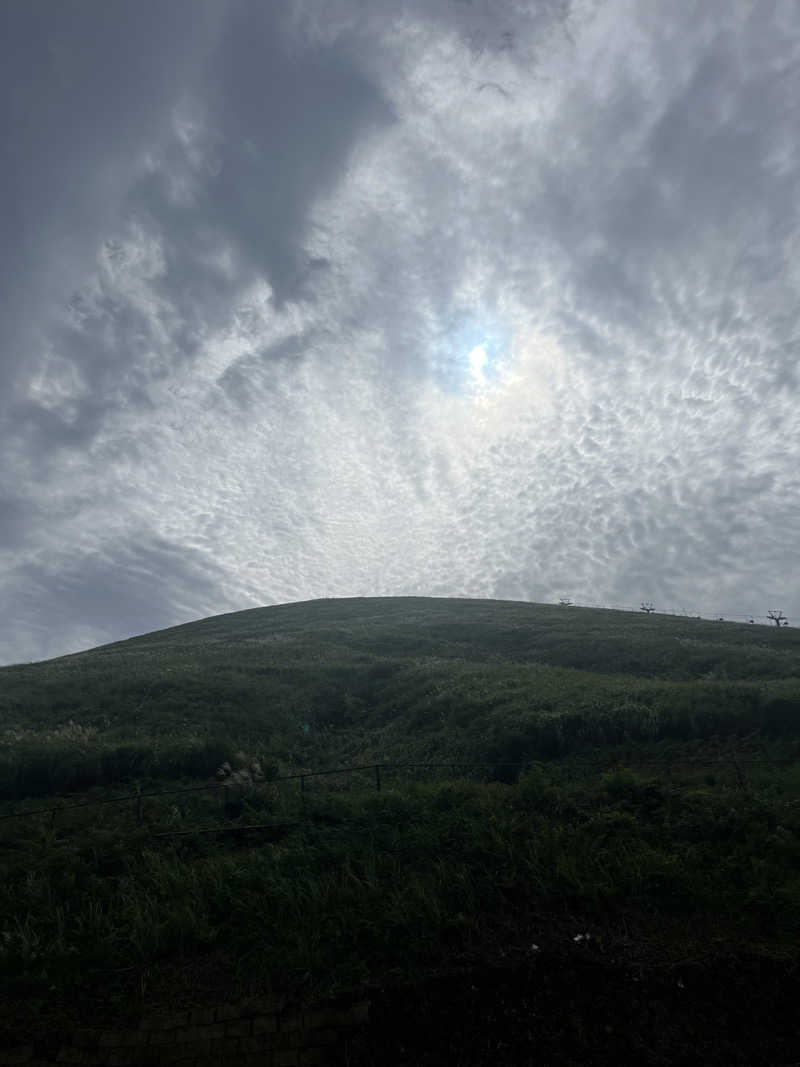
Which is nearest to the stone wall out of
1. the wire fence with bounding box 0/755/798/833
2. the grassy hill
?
the grassy hill

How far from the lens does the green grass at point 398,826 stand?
995 centimetres

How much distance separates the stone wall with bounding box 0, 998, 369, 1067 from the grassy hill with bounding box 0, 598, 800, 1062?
0.56 m

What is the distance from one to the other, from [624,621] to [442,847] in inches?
1499

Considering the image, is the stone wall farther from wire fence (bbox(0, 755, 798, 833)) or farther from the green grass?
wire fence (bbox(0, 755, 798, 833))

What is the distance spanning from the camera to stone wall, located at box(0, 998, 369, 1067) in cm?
833

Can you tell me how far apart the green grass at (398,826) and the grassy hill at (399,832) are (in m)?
0.05

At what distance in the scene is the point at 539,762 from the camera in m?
17.8

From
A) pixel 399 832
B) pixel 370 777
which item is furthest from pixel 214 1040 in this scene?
pixel 370 777

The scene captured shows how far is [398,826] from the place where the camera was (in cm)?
1330

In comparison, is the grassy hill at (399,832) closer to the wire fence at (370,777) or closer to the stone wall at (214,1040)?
the wire fence at (370,777)

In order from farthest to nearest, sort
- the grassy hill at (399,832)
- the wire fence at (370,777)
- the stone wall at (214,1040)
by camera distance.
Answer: the wire fence at (370,777) < the grassy hill at (399,832) < the stone wall at (214,1040)

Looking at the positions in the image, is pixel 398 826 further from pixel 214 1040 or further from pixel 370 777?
pixel 214 1040

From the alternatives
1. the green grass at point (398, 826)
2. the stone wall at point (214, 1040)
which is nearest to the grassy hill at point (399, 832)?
the green grass at point (398, 826)

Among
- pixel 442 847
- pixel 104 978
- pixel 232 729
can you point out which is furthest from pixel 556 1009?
pixel 232 729
